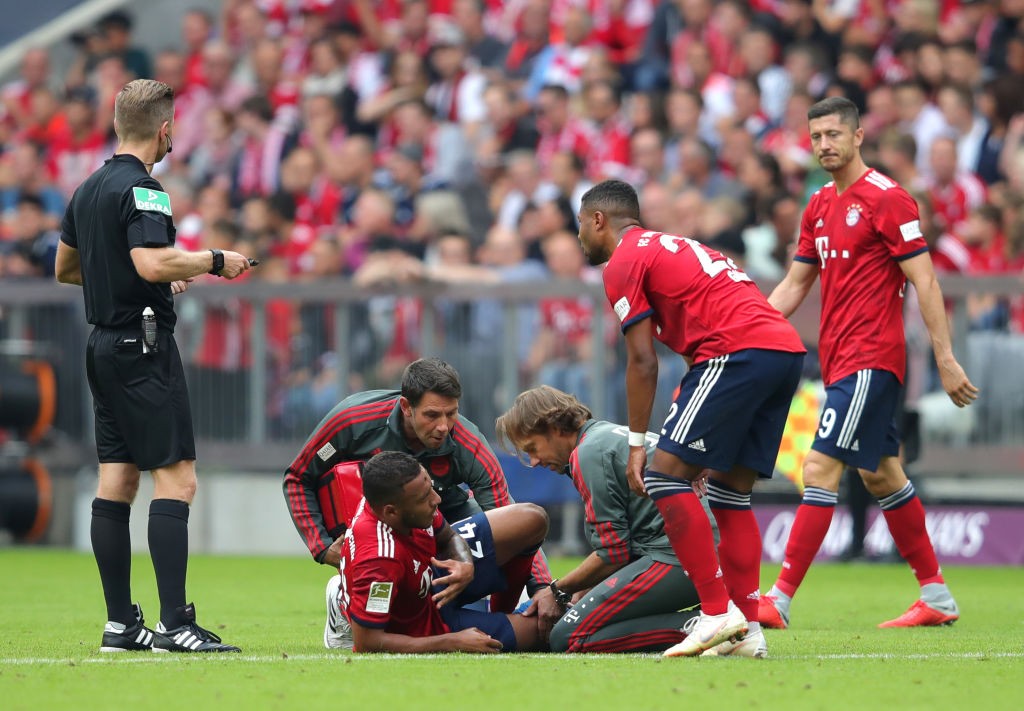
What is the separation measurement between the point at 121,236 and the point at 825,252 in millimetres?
3462

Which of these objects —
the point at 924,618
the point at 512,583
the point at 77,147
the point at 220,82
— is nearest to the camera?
the point at 512,583

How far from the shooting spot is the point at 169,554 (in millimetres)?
7004

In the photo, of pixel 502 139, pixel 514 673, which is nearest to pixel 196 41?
pixel 502 139

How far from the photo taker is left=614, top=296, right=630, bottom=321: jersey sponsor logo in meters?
6.75

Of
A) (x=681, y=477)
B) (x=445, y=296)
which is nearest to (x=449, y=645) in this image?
(x=681, y=477)

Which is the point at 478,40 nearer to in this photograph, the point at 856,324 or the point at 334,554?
the point at 856,324

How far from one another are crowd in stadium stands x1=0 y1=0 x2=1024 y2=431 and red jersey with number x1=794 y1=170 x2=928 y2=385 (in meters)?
2.50

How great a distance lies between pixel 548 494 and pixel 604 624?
6.50 metres

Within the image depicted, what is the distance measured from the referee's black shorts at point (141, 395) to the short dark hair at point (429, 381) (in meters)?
0.93

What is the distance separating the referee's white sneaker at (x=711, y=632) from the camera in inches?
259

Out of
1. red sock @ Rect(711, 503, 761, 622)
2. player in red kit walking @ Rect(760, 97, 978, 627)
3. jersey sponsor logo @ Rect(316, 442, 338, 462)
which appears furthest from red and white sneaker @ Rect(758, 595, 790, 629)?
jersey sponsor logo @ Rect(316, 442, 338, 462)

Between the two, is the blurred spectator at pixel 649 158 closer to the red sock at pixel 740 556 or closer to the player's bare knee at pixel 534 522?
the red sock at pixel 740 556

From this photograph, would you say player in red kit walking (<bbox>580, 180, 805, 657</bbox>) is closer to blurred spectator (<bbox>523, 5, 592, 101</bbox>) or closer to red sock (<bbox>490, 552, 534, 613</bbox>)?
red sock (<bbox>490, 552, 534, 613</bbox>)

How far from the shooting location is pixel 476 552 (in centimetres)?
709
